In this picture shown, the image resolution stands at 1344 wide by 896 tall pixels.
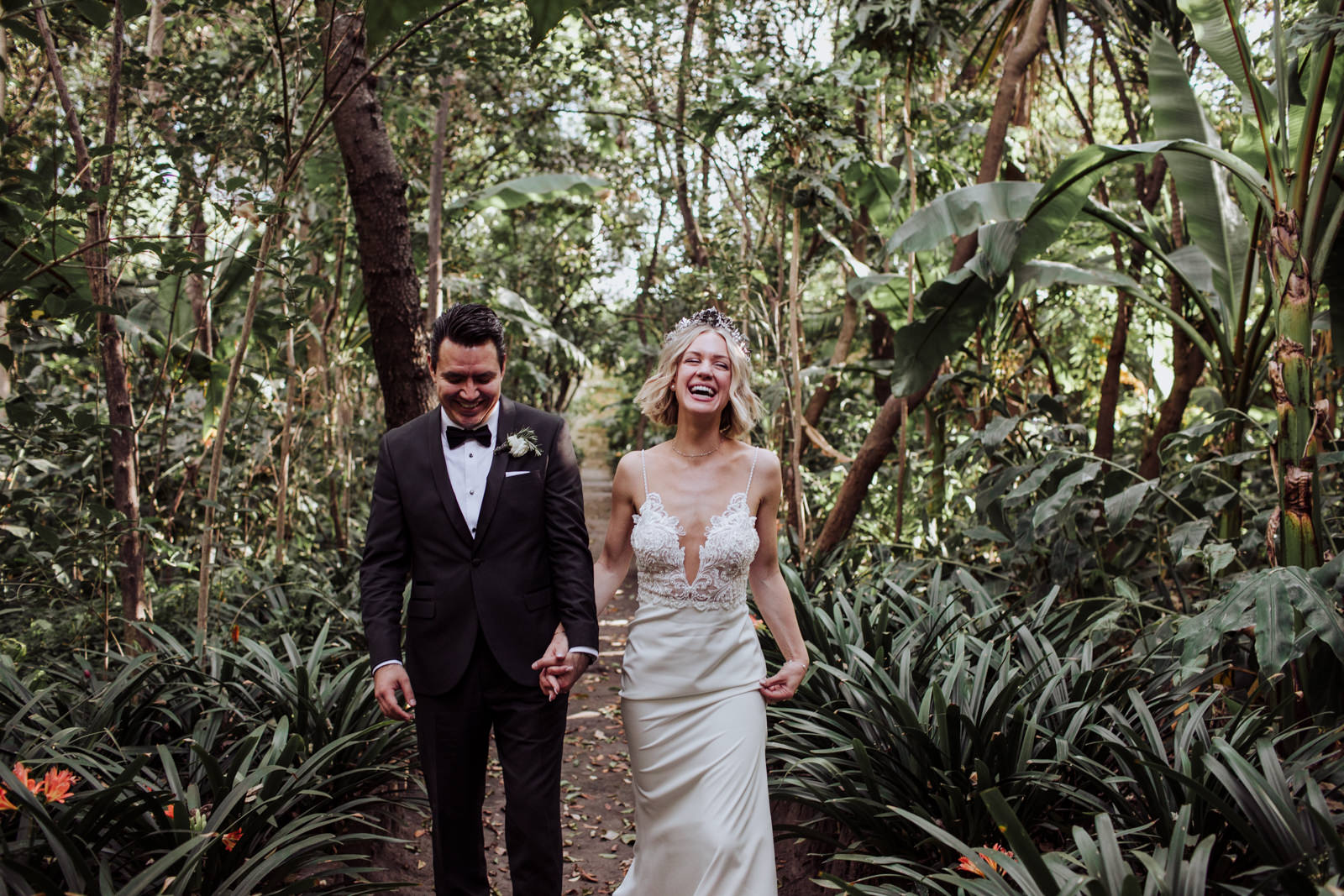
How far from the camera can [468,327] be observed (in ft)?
8.73

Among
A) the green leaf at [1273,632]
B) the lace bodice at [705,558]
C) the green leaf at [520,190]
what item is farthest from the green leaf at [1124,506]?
the green leaf at [520,190]

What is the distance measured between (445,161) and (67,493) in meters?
5.24

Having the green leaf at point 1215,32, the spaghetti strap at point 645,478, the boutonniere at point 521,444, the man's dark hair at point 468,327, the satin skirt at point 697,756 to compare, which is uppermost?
the green leaf at point 1215,32

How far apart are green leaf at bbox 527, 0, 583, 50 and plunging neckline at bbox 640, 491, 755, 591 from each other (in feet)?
7.17

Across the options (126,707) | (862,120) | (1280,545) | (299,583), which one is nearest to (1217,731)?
(1280,545)

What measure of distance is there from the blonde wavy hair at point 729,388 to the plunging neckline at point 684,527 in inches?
10.1

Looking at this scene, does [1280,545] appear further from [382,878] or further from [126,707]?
[126,707]

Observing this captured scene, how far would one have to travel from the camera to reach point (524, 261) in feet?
38.8

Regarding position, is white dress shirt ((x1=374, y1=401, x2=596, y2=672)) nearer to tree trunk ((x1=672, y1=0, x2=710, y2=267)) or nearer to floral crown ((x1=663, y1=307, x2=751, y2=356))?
floral crown ((x1=663, y1=307, x2=751, y2=356))

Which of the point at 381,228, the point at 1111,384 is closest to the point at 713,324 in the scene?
the point at 381,228

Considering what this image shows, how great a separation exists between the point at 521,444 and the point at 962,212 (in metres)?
3.58

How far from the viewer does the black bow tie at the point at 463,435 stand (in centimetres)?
285

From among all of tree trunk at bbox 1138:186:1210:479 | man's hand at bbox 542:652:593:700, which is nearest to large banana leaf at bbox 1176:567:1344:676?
man's hand at bbox 542:652:593:700

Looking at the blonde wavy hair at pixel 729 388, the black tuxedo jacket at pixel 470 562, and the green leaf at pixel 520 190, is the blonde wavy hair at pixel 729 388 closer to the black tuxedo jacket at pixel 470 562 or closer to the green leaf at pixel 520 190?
the black tuxedo jacket at pixel 470 562
